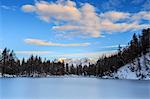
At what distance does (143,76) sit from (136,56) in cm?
1425

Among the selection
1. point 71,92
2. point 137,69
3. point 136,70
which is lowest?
point 71,92

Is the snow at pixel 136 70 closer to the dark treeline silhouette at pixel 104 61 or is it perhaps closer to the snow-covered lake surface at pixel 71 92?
the dark treeline silhouette at pixel 104 61

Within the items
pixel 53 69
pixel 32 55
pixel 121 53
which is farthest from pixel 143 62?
pixel 53 69

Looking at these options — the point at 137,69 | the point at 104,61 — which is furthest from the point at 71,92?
the point at 104,61

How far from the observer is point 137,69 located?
10756 centimetres

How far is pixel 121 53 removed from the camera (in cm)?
12962

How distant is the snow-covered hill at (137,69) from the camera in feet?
344

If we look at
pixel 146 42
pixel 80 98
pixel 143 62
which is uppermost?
pixel 146 42

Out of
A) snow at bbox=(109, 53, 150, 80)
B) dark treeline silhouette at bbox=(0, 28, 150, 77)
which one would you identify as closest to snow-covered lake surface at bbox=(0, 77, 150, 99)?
snow at bbox=(109, 53, 150, 80)

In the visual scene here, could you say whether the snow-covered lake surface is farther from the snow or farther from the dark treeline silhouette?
the dark treeline silhouette

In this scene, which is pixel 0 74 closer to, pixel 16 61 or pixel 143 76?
pixel 16 61

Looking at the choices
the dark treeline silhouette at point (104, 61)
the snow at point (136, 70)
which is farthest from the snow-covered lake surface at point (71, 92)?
the dark treeline silhouette at point (104, 61)

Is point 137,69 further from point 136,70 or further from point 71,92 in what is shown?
point 71,92

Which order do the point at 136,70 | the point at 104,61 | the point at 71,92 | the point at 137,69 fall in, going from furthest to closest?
the point at 104,61 → the point at 136,70 → the point at 137,69 → the point at 71,92
